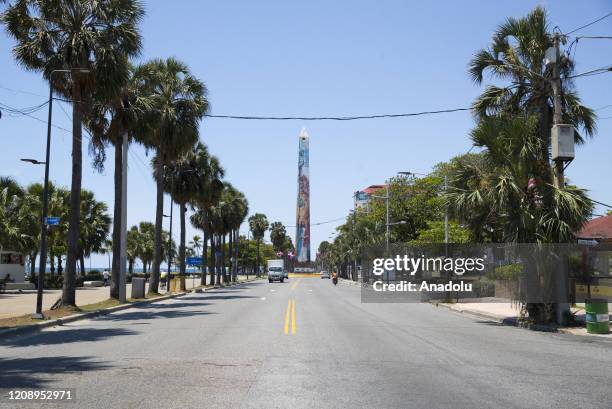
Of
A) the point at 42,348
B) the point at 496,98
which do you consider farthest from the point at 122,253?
the point at 496,98

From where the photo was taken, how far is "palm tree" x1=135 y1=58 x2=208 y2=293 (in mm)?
38438

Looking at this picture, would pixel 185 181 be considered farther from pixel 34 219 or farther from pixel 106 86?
pixel 106 86

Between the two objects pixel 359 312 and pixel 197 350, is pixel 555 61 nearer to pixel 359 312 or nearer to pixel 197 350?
pixel 359 312

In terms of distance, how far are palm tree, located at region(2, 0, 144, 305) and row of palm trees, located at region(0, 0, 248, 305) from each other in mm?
38

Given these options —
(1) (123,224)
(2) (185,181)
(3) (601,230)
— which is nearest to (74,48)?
(1) (123,224)

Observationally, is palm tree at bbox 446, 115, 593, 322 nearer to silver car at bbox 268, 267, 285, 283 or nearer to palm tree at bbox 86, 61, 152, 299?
palm tree at bbox 86, 61, 152, 299

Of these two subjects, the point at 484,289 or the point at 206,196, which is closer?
the point at 484,289

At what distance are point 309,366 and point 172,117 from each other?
29736mm

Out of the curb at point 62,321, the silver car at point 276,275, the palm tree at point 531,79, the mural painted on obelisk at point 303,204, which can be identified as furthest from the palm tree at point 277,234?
the palm tree at point 531,79

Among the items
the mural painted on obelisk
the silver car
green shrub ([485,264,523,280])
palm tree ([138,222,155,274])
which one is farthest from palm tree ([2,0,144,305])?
the mural painted on obelisk

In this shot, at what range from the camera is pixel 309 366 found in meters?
11.1

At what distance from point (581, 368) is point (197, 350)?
773 centimetres

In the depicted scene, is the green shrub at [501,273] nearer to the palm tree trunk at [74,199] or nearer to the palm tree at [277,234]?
the palm tree trunk at [74,199]

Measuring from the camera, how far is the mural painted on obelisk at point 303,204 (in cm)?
16531
